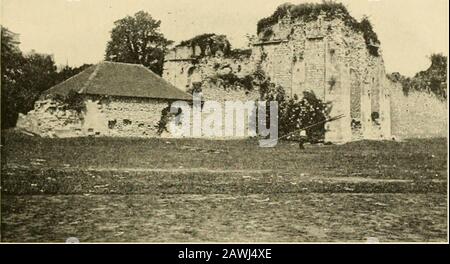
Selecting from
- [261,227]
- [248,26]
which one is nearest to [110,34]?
[248,26]

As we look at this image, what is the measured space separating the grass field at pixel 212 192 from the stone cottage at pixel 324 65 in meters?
2.83

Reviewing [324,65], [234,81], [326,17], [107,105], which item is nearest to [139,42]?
[107,105]

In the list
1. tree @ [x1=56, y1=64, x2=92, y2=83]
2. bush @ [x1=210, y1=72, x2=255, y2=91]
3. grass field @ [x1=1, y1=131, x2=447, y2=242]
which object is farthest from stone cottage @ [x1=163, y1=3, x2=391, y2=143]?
tree @ [x1=56, y1=64, x2=92, y2=83]

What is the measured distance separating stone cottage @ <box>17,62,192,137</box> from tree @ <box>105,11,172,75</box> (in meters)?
0.23

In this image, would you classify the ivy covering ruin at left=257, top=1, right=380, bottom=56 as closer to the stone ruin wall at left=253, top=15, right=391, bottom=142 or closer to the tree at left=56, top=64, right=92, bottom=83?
the stone ruin wall at left=253, top=15, right=391, bottom=142

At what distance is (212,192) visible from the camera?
804 centimetres

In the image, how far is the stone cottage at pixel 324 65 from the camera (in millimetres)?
12000

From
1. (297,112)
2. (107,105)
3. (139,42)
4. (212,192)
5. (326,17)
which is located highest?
(326,17)

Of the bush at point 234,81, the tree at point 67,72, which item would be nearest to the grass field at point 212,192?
the tree at point 67,72

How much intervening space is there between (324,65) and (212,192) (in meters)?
5.83

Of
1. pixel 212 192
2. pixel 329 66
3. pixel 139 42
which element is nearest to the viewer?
pixel 212 192

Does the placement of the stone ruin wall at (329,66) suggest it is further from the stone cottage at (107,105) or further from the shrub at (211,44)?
the stone cottage at (107,105)

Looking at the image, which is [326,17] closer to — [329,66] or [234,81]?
[329,66]
